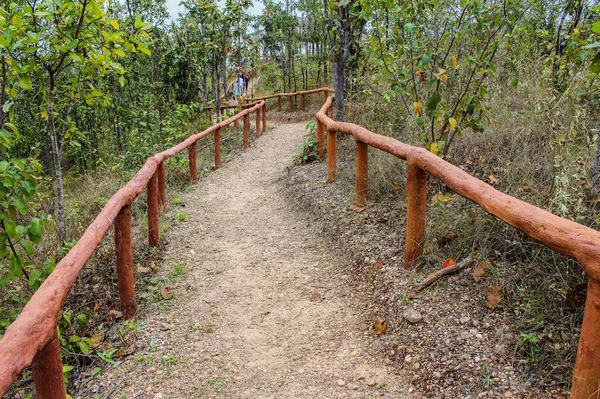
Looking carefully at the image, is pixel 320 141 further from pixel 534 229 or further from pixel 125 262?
pixel 534 229

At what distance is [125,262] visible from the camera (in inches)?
144

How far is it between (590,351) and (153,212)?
4078 mm

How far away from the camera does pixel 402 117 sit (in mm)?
7426

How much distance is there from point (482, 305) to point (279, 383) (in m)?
1.43

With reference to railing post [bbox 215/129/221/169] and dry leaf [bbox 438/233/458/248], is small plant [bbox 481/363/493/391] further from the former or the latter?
railing post [bbox 215/129/221/169]

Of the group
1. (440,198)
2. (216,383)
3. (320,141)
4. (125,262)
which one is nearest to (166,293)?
(125,262)

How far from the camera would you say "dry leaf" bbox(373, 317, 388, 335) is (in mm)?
3393

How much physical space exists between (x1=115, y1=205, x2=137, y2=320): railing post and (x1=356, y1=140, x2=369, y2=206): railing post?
253cm

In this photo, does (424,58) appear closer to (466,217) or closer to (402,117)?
(466,217)

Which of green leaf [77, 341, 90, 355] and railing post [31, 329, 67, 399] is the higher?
railing post [31, 329, 67, 399]

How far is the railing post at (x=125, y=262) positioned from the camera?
3.62m

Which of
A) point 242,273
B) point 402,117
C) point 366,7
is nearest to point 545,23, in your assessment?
point 402,117

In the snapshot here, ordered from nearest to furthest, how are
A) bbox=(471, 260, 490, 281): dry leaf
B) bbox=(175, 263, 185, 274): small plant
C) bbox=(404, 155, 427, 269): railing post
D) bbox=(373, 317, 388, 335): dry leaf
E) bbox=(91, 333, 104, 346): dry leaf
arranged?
bbox=(471, 260, 490, 281): dry leaf → bbox=(373, 317, 388, 335): dry leaf → bbox=(91, 333, 104, 346): dry leaf → bbox=(404, 155, 427, 269): railing post → bbox=(175, 263, 185, 274): small plant

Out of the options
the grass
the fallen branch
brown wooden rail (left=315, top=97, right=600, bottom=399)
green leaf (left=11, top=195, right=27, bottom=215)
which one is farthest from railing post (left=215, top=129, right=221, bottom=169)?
the fallen branch
